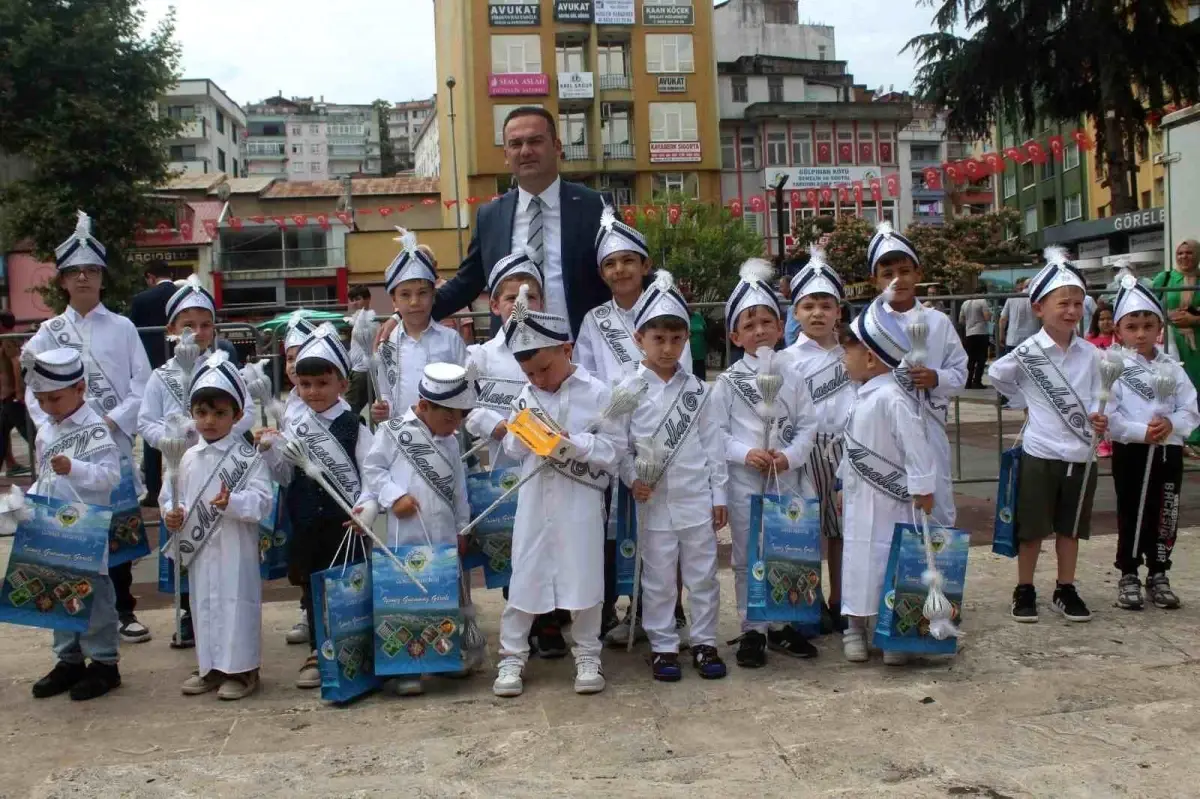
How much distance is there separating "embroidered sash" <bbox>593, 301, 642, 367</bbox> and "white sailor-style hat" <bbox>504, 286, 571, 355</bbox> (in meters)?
0.56

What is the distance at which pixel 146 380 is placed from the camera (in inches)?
240

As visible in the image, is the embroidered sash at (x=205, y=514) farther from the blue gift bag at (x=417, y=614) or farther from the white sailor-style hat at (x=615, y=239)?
the white sailor-style hat at (x=615, y=239)

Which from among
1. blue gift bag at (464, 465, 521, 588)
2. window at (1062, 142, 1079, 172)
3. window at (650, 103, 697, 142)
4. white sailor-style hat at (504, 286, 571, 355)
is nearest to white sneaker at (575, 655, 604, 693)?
blue gift bag at (464, 465, 521, 588)

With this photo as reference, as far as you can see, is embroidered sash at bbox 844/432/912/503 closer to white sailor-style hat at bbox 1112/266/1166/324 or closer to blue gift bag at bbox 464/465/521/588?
blue gift bag at bbox 464/465/521/588

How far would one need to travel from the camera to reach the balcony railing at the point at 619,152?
4769 cm

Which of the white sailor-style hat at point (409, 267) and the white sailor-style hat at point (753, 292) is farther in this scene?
the white sailor-style hat at point (409, 267)

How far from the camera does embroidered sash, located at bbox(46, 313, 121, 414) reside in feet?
19.5

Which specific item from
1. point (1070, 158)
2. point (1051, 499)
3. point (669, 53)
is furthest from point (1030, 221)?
point (1051, 499)

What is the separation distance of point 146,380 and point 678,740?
3621 mm

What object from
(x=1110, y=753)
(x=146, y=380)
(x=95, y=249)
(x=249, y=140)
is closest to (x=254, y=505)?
(x=146, y=380)

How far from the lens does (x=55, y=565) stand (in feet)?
15.8

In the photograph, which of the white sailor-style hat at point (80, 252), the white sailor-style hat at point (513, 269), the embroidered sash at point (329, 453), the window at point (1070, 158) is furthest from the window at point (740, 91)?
the embroidered sash at point (329, 453)

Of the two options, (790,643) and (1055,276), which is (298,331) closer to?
(790,643)

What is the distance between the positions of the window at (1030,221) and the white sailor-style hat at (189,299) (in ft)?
147
